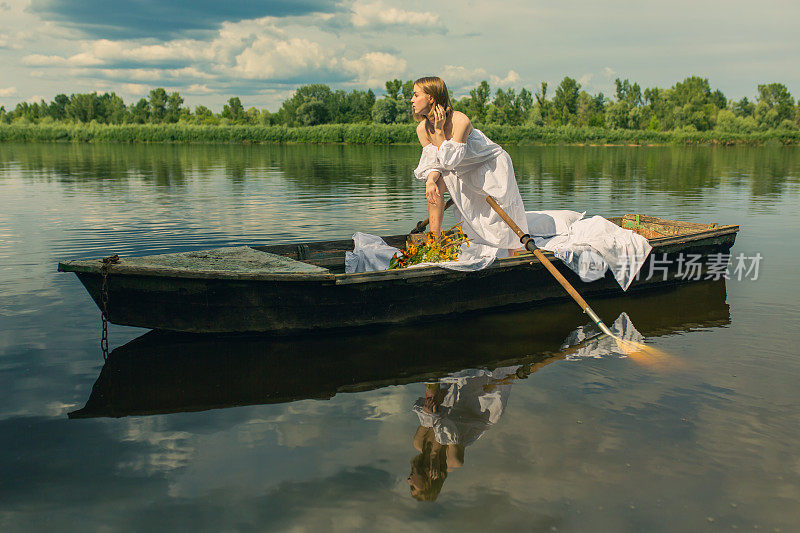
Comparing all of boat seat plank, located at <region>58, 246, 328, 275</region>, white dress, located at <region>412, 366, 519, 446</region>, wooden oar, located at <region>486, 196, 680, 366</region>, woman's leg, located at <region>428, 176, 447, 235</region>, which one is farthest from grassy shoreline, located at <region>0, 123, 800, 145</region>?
white dress, located at <region>412, 366, 519, 446</region>

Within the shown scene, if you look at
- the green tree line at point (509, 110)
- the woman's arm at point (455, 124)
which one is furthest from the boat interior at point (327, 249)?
the green tree line at point (509, 110)

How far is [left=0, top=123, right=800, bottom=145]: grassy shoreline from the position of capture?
60406 mm

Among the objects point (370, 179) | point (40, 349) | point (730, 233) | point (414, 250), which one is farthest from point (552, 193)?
point (40, 349)

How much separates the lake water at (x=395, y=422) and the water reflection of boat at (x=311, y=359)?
0.03m

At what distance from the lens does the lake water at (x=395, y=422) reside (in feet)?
11.2

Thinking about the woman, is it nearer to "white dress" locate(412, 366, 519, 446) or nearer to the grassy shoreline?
"white dress" locate(412, 366, 519, 446)

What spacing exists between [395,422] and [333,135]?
193 feet

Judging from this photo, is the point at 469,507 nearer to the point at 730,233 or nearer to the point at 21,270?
the point at 730,233

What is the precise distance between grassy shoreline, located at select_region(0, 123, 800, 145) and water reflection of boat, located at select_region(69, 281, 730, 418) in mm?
53780

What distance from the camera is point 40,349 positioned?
5.88m

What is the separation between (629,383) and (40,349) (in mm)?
5518

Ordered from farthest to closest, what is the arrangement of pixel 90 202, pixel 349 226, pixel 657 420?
pixel 90 202
pixel 349 226
pixel 657 420

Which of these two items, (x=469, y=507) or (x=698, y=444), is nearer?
(x=469, y=507)

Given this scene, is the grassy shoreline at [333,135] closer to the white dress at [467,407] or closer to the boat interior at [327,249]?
the boat interior at [327,249]
